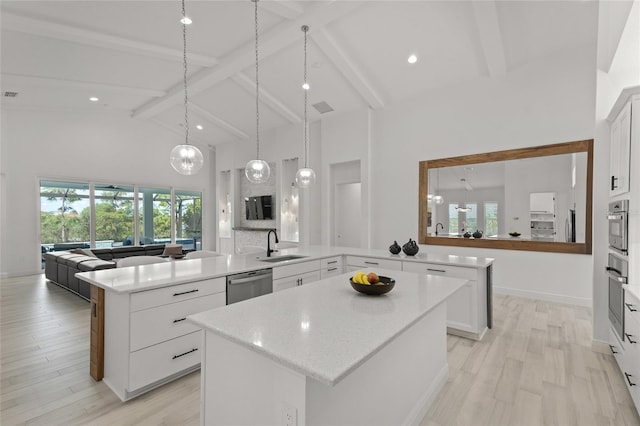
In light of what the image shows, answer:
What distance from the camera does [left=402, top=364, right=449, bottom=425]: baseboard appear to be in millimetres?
1808

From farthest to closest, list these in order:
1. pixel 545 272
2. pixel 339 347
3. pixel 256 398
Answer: pixel 545 272
pixel 256 398
pixel 339 347

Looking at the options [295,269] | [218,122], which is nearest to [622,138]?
[295,269]

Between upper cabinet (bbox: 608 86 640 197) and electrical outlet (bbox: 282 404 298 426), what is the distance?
9.36ft

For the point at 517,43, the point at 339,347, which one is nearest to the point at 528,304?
the point at 517,43

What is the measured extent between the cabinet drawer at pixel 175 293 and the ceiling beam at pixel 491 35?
4.29 m

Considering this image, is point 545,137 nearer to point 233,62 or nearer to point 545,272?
point 545,272

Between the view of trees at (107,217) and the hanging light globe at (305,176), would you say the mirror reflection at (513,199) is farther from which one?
the view of trees at (107,217)

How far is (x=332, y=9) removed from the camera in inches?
155

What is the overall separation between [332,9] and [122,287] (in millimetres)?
3970

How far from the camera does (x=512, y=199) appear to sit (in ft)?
16.5

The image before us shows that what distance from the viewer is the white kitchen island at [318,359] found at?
109 cm

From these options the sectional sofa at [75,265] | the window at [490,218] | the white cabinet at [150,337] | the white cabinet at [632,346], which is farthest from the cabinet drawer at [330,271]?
the sectional sofa at [75,265]

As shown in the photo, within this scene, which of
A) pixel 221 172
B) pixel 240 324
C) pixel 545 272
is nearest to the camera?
pixel 240 324

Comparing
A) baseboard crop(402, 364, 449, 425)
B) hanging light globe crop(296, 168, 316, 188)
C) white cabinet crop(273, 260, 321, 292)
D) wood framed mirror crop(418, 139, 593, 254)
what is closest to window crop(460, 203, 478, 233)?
wood framed mirror crop(418, 139, 593, 254)
